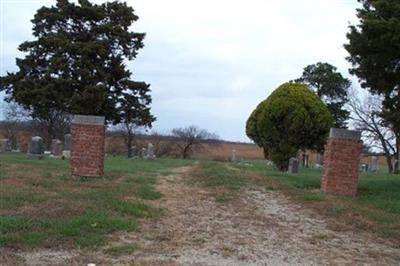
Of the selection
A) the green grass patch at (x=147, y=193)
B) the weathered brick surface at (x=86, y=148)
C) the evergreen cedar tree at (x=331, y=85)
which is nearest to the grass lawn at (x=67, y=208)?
the green grass patch at (x=147, y=193)

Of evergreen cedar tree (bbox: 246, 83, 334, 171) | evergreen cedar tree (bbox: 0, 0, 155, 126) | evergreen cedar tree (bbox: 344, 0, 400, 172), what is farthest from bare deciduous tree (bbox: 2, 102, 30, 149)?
evergreen cedar tree (bbox: 344, 0, 400, 172)

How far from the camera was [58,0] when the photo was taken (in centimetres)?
4444

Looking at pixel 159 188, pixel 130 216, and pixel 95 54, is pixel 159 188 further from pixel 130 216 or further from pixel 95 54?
pixel 95 54

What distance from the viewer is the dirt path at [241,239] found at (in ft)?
26.5

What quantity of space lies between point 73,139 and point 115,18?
100 ft

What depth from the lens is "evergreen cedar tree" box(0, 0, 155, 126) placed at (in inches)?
1606

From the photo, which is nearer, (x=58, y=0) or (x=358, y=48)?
(x=358, y=48)

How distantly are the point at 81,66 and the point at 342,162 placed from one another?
1163 inches

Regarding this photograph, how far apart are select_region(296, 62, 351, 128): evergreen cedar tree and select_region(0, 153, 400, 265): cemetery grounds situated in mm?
34993

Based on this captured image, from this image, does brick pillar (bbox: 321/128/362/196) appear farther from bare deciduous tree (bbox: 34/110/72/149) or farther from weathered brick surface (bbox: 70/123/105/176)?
bare deciduous tree (bbox: 34/110/72/149)

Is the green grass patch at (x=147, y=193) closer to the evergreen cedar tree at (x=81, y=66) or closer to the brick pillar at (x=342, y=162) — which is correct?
the brick pillar at (x=342, y=162)

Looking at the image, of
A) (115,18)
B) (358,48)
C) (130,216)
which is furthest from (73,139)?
(115,18)

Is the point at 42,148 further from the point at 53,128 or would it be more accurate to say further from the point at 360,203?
the point at 53,128

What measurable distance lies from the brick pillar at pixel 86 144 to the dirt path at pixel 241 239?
3211 mm
